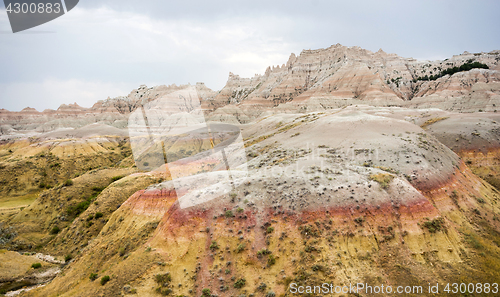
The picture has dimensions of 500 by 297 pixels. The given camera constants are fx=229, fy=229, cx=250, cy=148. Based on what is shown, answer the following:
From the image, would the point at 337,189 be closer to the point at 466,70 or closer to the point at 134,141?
the point at 134,141

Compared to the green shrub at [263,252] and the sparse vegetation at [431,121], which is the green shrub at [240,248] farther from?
the sparse vegetation at [431,121]

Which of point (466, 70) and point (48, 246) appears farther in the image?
point (466, 70)

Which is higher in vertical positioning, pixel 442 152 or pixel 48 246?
pixel 442 152

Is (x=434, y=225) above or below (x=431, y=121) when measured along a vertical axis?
below

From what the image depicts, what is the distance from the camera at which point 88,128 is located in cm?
8725

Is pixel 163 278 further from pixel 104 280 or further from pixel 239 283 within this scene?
pixel 239 283

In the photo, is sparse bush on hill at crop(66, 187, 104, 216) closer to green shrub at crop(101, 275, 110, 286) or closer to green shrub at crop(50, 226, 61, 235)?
green shrub at crop(50, 226, 61, 235)

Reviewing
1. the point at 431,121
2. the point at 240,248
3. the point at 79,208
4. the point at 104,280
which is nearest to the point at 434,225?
the point at 240,248

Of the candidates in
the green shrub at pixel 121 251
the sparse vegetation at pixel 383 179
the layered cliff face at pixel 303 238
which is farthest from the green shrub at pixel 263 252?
the green shrub at pixel 121 251

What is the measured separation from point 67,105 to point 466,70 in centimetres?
19836

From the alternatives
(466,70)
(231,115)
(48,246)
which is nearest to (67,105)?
(231,115)

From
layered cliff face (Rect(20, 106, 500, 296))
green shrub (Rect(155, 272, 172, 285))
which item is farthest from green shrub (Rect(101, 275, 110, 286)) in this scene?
green shrub (Rect(155, 272, 172, 285))

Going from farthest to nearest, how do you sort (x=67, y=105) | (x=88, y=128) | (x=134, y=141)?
(x=67, y=105) < (x=88, y=128) < (x=134, y=141)

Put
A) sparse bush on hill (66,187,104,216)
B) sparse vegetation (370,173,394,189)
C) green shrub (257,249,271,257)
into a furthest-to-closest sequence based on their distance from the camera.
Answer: sparse bush on hill (66,187,104,216) → sparse vegetation (370,173,394,189) → green shrub (257,249,271,257)
